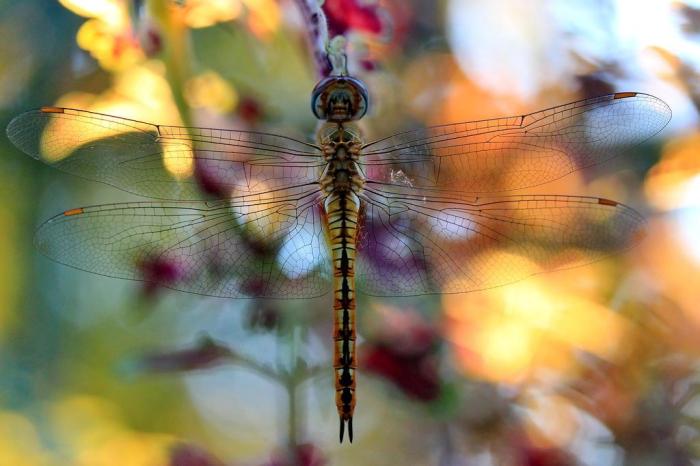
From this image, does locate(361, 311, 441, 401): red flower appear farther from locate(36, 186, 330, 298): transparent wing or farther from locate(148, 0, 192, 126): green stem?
locate(148, 0, 192, 126): green stem

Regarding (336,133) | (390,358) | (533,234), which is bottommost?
(390,358)

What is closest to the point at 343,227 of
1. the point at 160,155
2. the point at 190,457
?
the point at 160,155

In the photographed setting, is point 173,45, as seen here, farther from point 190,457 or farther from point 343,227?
point 190,457

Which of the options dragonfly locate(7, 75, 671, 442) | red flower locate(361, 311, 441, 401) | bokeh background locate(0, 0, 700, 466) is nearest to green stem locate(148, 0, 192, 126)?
bokeh background locate(0, 0, 700, 466)

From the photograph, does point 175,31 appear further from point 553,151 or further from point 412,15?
point 553,151

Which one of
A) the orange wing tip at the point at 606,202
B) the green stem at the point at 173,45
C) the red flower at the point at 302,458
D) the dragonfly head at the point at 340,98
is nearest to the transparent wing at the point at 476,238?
the orange wing tip at the point at 606,202

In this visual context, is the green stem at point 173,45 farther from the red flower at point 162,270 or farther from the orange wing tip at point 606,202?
the orange wing tip at point 606,202

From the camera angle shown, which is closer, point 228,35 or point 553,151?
point 553,151

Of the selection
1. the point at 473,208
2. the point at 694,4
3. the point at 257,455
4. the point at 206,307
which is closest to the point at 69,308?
the point at 206,307
